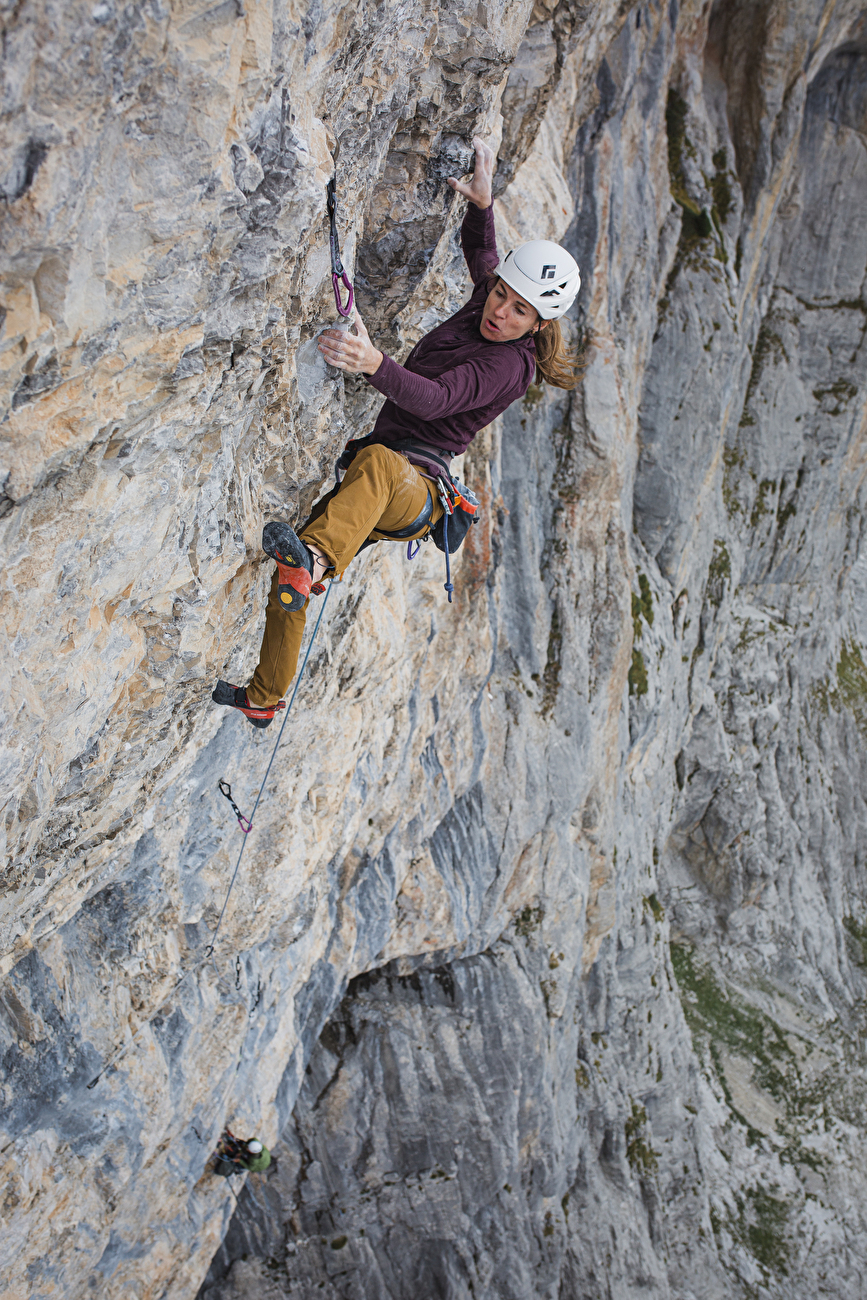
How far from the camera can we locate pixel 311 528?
4.45 m

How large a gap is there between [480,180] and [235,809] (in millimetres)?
5259

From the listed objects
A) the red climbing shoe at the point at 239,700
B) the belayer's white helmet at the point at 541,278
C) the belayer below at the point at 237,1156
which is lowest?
the belayer below at the point at 237,1156

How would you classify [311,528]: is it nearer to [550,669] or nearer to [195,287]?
[195,287]

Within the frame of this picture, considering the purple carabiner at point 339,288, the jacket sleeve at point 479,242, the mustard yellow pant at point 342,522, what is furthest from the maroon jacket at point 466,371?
the purple carabiner at point 339,288

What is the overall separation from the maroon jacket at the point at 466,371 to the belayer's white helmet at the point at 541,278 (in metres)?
0.28

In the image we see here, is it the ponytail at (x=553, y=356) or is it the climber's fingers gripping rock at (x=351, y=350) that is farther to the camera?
the ponytail at (x=553, y=356)

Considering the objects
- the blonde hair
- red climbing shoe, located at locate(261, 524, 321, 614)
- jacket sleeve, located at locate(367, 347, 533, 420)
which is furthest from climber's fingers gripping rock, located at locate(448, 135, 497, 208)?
red climbing shoe, located at locate(261, 524, 321, 614)

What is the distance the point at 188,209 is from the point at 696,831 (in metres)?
26.1

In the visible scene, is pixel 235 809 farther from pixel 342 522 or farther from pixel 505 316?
pixel 505 316

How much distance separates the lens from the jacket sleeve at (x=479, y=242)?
5.51 metres

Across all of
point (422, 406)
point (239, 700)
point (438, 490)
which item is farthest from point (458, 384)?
point (239, 700)

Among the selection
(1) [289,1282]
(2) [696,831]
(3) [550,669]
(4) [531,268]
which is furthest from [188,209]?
(2) [696,831]

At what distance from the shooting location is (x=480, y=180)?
515cm

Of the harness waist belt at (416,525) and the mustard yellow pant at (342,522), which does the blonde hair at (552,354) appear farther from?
the mustard yellow pant at (342,522)
